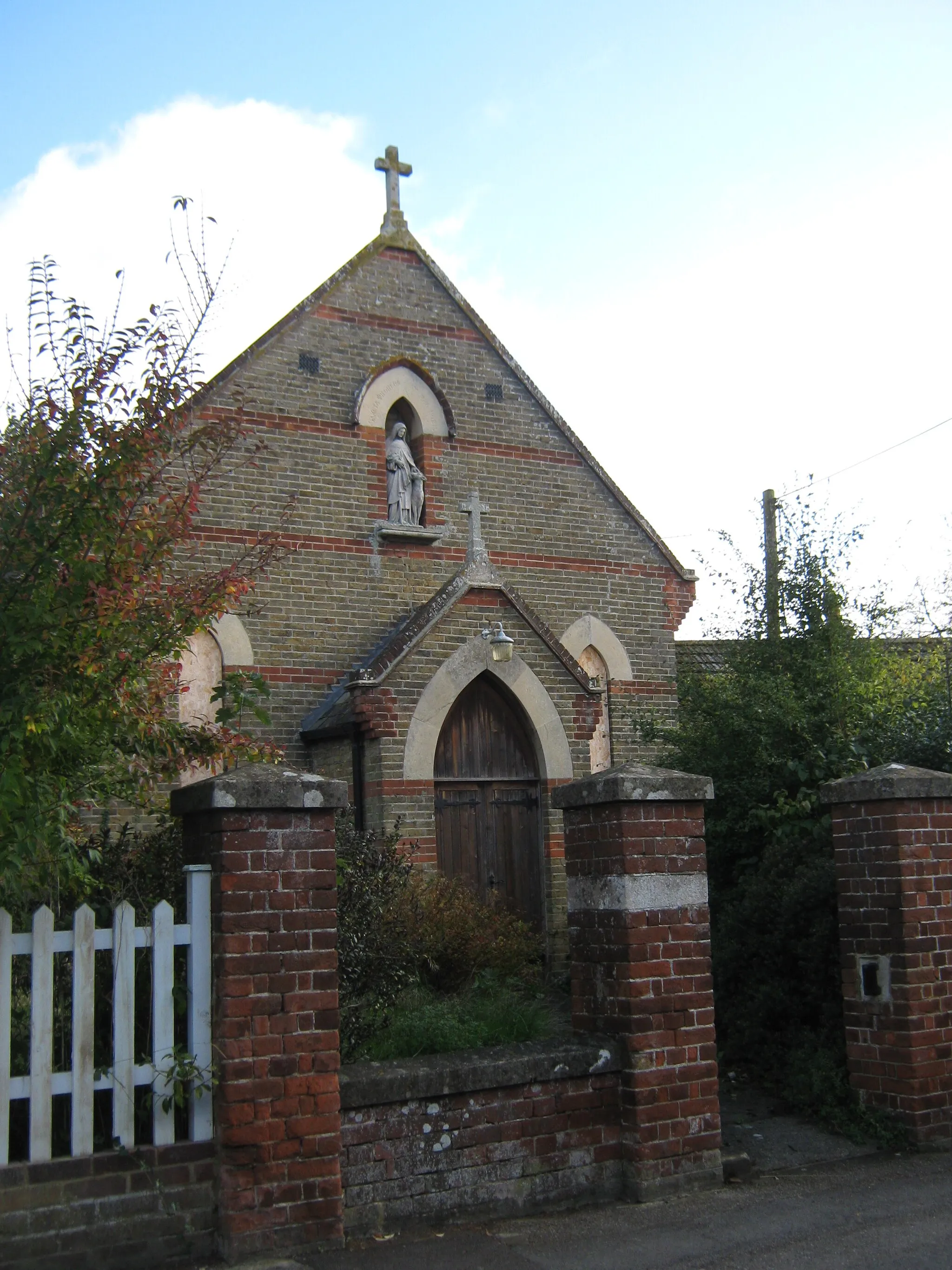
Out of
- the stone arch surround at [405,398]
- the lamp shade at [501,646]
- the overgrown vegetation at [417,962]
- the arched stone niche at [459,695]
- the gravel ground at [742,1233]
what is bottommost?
the gravel ground at [742,1233]

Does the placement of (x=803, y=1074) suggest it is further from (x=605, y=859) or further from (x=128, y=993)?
(x=128, y=993)

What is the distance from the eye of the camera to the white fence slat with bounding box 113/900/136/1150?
496 cm

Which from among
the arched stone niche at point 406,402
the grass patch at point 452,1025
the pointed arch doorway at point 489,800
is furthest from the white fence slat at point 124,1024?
the arched stone niche at point 406,402

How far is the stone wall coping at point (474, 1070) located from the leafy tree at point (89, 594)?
1633 mm

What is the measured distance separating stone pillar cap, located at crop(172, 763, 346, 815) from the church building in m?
5.94

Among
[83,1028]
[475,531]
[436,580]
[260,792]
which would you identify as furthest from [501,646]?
[83,1028]

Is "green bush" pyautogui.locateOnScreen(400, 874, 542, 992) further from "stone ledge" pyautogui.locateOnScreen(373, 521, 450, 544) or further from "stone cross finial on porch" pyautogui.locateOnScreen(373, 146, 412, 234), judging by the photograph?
"stone cross finial on porch" pyautogui.locateOnScreen(373, 146, 412, 234)

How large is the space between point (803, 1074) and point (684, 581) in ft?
27.1

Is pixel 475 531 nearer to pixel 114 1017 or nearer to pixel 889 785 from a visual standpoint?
pixel 889 785

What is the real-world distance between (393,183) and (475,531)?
4.88m

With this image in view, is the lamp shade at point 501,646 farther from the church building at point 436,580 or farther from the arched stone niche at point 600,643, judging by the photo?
the arched stone niche at point 600,643

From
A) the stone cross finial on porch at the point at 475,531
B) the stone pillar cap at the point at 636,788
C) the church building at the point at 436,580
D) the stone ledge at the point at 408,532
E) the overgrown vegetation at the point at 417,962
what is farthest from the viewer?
the stone ledge at the point at 408,532

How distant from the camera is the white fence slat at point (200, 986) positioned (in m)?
5.10

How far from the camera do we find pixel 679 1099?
20.3 ft
